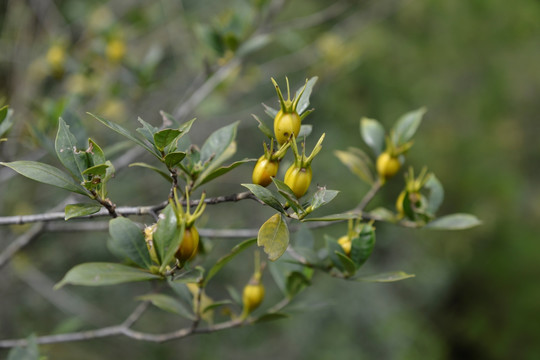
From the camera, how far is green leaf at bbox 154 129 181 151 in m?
0.45

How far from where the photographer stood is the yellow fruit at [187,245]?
0.44 meters

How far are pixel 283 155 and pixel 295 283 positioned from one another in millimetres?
328

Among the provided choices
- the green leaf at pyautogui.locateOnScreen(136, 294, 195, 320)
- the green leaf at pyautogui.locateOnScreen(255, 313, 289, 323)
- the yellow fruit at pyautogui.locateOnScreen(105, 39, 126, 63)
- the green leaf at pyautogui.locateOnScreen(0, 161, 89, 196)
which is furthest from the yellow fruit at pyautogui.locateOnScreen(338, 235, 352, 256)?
the yellow fruit at pyautogui.locateOnScreen(105, 39, 126, 63)

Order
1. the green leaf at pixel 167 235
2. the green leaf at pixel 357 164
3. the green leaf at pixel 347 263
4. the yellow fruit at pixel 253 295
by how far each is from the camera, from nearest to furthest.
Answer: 1. the green leaf at pixel 167 235
2. the green leaf at pixel 347 263
3. the yellow fruit at pixel 253 295
4. the green leaf at pixel 357 164

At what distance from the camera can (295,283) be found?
0.74m

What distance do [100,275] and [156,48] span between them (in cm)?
88

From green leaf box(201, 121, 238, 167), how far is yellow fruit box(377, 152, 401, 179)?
29 cm

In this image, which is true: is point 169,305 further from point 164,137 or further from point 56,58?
point 56,58

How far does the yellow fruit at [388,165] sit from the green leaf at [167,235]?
432mm

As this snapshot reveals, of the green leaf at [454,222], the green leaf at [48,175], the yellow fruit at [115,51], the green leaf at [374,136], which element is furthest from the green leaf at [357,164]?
the yellow fruit at [115,51]

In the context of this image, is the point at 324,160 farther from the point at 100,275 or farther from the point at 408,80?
the point at 100,275

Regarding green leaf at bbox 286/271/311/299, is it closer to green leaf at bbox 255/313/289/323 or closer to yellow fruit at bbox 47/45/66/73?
green leaf at bbox 255/313/289/323

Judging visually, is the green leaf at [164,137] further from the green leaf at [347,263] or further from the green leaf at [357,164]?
the green leaf at [357,164]

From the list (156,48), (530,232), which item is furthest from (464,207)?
(156,48)
